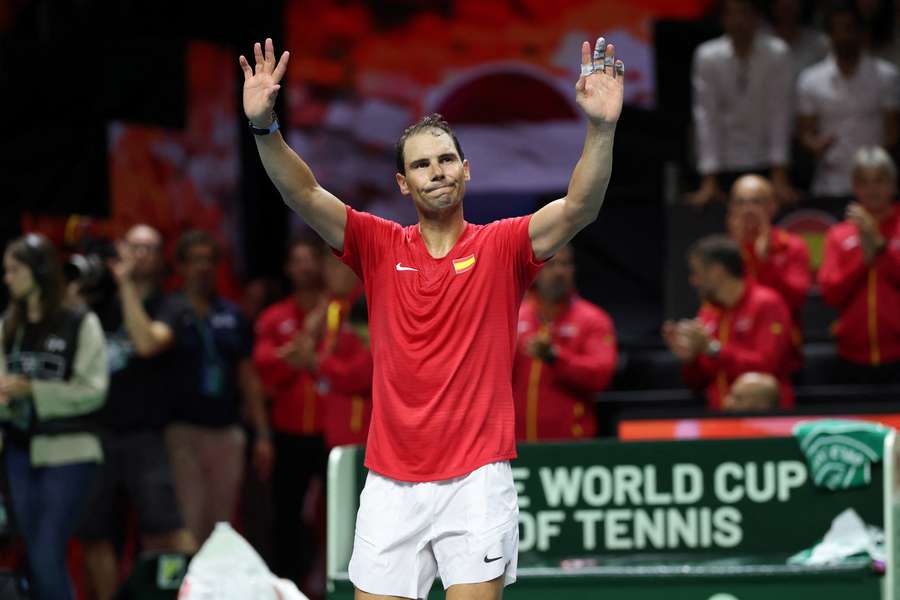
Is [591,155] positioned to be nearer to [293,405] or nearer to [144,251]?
[144,251]

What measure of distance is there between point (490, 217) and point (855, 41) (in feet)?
9.09

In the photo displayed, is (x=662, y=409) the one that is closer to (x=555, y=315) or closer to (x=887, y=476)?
(x=555, y=315)

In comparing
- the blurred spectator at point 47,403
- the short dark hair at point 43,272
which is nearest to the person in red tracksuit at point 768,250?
the blurred spectator at point 47,403

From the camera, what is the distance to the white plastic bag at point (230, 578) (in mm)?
3115

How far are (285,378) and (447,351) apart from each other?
16.3ft

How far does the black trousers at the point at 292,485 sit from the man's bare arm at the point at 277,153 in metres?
4.79

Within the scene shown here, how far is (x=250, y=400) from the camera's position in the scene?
9250mm

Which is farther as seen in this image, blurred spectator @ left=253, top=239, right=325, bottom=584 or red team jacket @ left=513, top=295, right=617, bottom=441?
blurred spectator @ left=253, top=239, right=325, bottom=584

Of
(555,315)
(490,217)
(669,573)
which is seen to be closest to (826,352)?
(555,315)

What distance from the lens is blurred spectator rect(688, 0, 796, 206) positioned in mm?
9484

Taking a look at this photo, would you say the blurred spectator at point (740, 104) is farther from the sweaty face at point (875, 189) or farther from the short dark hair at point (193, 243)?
the short dark hair at point (193, 243)

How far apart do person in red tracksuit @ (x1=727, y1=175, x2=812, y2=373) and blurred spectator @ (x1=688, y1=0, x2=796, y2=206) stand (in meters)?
0.89

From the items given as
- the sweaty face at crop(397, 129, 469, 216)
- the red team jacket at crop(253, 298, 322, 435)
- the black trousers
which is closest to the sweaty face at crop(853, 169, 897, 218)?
the red team jacket at crop(253, 298, 322, 435)

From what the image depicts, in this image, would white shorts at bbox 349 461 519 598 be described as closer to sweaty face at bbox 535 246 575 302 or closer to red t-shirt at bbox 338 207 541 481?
red t-shirt at bbox 338 207 541 481
